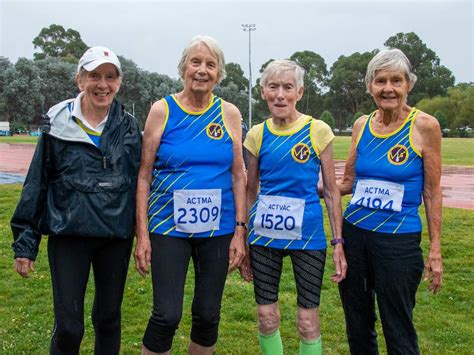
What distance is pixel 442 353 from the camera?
409 centimetres

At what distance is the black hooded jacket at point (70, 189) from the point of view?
2.82 meters

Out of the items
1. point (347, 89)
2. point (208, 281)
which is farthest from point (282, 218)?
point (347, 89)

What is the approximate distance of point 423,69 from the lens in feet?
245

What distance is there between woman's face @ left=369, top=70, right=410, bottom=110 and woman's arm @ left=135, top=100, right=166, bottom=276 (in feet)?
4.17

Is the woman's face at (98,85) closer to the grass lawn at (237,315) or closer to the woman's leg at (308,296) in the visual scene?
the woman's leg at (308,296)

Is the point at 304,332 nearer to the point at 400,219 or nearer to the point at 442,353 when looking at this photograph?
the point at 400,219

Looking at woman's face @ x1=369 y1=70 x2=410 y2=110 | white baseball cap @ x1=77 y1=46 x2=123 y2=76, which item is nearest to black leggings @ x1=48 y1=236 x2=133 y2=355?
white baseball cap @ x1=77 y1=46 x2=123 y2=76

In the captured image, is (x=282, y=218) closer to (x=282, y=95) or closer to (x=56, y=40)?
(x=282, y=95)

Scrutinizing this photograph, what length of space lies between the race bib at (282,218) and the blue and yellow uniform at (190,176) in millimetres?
248

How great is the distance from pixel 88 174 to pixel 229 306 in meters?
2.74

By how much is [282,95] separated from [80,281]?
1593mm

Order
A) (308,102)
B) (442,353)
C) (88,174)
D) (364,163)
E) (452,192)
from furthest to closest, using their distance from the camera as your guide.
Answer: (308,102) < (452,192) < (442,353) < (364,163) < (88,174)

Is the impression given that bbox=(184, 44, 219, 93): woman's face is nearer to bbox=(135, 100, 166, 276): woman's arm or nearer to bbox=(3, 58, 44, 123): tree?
bbox=(135, 100, 166, 276): woman's arm

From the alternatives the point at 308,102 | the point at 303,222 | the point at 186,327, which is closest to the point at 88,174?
the point at 303,222
